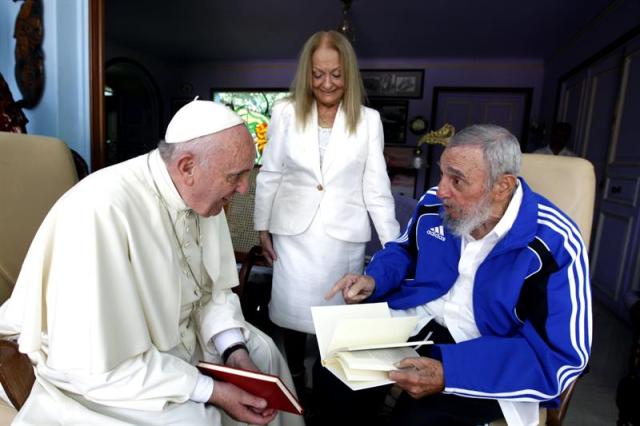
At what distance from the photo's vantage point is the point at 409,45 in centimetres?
611

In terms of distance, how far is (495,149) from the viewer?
1.14m

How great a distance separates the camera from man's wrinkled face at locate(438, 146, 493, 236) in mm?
1151

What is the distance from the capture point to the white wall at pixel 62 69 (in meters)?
1.82

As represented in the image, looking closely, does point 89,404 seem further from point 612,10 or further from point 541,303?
point 612,10

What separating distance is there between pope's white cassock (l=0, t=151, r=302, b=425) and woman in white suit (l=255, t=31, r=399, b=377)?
62 cm

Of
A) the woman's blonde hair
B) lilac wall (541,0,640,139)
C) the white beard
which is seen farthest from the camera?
lilac wall (541,0,640,139)

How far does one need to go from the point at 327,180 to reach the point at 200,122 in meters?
0.68

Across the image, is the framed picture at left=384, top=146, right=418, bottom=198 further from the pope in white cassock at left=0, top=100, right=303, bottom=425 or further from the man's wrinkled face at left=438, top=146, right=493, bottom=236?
the pope in white cassock at left=0, top=100, right=303, bottom=425

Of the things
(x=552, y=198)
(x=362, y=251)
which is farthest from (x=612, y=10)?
(x=362, y=251)

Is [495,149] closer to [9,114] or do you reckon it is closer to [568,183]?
[568,183]

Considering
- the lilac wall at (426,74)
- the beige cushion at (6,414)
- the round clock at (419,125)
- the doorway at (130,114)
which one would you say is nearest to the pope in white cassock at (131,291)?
the beige cushion at (6,414)

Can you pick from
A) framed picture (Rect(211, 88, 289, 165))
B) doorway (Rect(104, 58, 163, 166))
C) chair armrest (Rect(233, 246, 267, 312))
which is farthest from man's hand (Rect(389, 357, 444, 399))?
doorway (Rect(104, 58, 163, 166))

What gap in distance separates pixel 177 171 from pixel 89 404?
1.89 ft

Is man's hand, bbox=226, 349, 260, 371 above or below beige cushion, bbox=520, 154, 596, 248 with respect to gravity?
below
